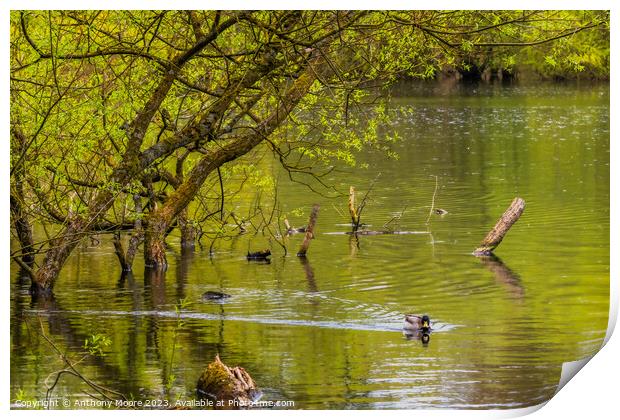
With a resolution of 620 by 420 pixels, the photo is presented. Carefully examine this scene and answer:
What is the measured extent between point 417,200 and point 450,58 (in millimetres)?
14554

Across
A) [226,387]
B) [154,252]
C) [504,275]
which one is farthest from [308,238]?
[226,387]

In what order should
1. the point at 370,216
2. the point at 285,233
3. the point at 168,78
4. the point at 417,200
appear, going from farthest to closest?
1. the point at 417,200
2. the point at 370,216
3. the point at 285,233
4. the point at 168,78

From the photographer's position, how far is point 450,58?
1639cm

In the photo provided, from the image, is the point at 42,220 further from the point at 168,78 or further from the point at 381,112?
the point at 381,112

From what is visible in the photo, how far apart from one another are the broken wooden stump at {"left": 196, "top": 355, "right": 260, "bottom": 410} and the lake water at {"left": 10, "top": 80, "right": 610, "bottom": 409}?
20cm

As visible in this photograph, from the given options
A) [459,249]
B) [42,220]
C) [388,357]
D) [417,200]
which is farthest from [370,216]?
[388,357]

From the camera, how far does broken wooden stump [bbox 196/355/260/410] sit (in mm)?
13133

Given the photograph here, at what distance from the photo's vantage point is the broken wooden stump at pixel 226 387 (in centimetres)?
1313

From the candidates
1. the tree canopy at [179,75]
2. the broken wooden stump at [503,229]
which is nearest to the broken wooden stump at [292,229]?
the broken wooden stump at [503,229]

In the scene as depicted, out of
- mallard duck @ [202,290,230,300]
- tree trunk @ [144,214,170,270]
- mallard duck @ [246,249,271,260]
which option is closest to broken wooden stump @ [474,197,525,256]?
mallard duck @ [246,249,271,260]

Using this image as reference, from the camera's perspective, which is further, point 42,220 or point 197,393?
point 42,220

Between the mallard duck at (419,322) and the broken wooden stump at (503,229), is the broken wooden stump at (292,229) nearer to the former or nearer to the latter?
the broken wooden stump at (503,229)

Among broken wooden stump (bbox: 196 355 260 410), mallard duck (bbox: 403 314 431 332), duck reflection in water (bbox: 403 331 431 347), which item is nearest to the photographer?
broken wooden stump (bbox: 196 355 260 410)

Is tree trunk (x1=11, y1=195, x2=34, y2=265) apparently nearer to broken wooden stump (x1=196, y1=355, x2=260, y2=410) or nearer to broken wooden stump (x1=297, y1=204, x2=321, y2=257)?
broken wooden stump (x1=297, y1=204, x2=321, y2=257)
